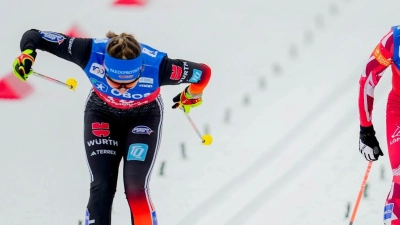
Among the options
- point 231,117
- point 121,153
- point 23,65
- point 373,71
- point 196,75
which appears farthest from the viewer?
point 231,117

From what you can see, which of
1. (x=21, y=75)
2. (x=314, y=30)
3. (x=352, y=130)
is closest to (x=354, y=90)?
(x=352, y=130)

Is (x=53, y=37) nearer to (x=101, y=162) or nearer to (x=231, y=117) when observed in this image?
(x=101, y=162)

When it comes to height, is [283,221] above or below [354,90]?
below

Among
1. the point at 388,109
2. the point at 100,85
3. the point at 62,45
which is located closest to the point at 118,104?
the point at 100,85

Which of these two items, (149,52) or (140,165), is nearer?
(140,165)

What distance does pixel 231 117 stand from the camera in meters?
7.12

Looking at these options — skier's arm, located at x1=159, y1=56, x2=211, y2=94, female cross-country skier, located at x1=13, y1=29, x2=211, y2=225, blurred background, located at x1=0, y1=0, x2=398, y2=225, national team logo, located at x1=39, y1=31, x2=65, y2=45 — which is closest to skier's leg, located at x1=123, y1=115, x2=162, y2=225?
female cross-country skier, located at x1=13, y1=29, x2=211, y2=225

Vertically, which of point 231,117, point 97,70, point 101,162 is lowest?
point 231,117

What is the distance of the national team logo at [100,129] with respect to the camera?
4.86m

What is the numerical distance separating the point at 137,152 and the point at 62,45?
2.95 ft

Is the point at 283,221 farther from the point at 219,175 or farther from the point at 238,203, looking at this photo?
the point at 219,175

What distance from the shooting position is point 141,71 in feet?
15.5

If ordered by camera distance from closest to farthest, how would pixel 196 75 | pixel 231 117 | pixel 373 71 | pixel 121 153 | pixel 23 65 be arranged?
pixel 23 65, pixel 373 71, pixel 121 153, pixel 196 75, pixel 231 117

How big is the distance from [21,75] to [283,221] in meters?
2.39
